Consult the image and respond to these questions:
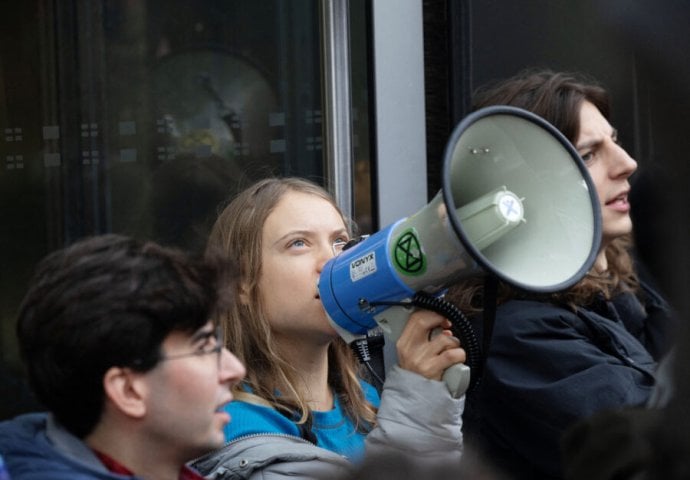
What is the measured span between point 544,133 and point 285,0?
1516 millimetres

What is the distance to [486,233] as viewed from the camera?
2.52m

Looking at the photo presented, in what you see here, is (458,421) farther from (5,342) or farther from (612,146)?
(5,342)

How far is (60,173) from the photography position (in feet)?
12.1

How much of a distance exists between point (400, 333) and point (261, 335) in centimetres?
39

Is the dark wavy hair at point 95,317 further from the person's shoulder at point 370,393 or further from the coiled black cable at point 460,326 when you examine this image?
the person's shoulder at point 370,393

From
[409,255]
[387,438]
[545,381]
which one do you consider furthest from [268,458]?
[545,381]

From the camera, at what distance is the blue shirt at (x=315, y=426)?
256 cm

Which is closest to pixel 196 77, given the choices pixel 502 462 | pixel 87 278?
pixel 502 462

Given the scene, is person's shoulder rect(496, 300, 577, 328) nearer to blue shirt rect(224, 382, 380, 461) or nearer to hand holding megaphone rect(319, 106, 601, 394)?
hand holding megaphone rect(319, 106, 601, 394)

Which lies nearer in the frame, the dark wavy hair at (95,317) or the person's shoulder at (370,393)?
the dark wavy hair at (95,317)

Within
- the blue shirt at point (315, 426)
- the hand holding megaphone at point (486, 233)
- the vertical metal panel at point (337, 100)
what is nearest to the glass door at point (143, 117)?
the vertical metal panel at point (337, 100)

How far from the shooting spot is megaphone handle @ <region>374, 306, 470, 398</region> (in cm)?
246

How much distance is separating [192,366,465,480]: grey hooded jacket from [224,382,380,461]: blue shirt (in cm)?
4

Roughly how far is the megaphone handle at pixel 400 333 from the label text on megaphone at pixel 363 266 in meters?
0.09
